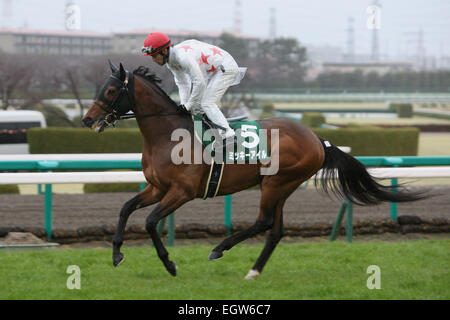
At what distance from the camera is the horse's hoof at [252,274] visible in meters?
4.17

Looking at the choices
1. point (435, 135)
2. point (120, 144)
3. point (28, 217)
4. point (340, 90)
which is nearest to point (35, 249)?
point (28, 217)

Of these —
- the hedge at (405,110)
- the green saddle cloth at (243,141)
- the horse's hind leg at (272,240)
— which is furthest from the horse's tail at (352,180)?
the hedge at (405,110)

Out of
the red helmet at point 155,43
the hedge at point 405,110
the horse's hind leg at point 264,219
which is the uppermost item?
the red helmet at point 155,43

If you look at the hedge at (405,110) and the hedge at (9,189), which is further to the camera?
the hedge at (405,110)

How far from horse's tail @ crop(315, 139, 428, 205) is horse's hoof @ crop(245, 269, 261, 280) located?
0.82 metres

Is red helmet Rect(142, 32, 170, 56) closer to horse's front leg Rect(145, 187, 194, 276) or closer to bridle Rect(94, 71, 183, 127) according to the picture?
bridle Rect(94, 71, 183, 127)

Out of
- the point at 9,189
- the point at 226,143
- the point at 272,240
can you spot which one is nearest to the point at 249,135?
the point at 226,143

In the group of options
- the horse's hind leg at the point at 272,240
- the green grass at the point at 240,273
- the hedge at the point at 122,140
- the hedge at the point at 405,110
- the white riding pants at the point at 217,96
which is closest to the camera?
the green grass at the point at 240,273

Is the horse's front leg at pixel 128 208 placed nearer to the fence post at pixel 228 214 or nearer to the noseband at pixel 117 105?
the noseband at pixel 117 105

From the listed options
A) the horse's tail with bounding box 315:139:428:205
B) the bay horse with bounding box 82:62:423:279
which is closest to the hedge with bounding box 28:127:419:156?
the horse's tail with bounding box 315:139:428:205

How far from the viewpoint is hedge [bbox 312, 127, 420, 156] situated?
14062 mm

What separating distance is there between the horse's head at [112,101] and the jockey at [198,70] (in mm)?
225

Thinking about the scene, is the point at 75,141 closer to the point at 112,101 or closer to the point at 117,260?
the point at 112,101
